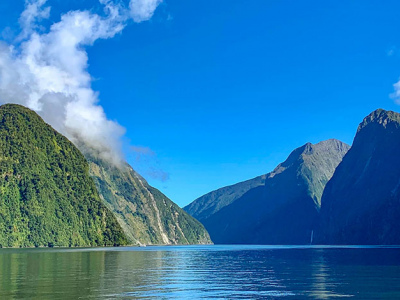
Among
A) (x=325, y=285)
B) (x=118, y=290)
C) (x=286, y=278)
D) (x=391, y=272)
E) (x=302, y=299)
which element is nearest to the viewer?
→ (x=302, y=299)

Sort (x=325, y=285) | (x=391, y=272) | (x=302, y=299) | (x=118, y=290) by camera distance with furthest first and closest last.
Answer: (x=391, y=272) → (x=325, y=285) → (x=118, y=290) → (x=302, y=299)

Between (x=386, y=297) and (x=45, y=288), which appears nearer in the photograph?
(x=386, y=297)

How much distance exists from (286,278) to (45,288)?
3303 cm

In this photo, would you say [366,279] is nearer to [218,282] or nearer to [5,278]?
[218,282]

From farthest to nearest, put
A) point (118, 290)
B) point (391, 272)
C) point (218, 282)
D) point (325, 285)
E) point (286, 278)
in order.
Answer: point (391, 272), point (286, 278), point (218, 282), point (325, 285), point (118, 290)

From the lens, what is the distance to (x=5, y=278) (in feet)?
224

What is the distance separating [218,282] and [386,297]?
2321 centimetres

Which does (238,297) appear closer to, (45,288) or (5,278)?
(45,288)

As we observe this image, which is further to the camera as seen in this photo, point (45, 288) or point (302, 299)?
point (45, 288)

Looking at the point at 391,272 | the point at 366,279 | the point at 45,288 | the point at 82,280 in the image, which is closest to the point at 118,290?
the point at 45,288

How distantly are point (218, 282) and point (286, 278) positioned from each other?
10937 millimetres

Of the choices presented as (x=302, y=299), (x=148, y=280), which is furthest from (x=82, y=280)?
(x=302, y=299)

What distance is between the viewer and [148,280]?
69.2 metres

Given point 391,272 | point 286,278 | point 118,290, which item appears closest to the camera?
point 118,290
